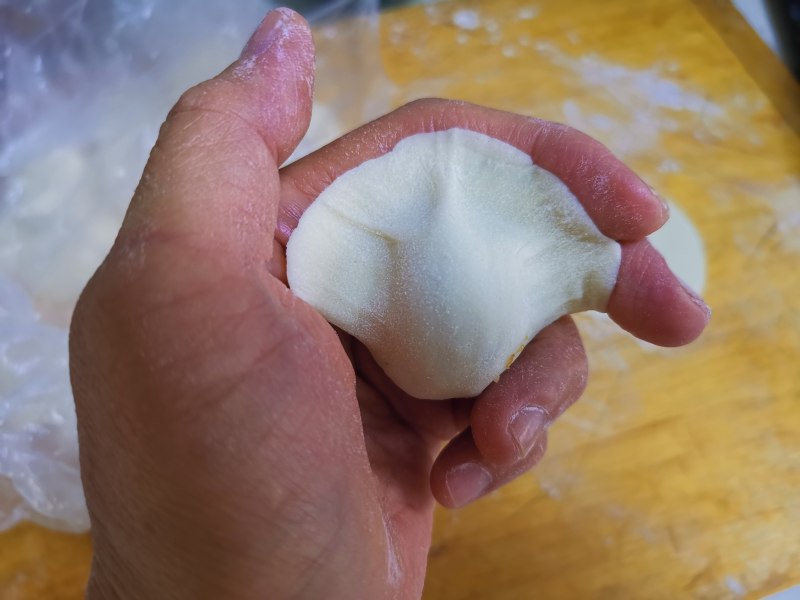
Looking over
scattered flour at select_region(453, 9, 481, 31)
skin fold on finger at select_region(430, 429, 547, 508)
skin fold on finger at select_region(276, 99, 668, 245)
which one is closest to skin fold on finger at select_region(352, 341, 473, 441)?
skin fold on finger at select_region(430, 429, 547, 508)

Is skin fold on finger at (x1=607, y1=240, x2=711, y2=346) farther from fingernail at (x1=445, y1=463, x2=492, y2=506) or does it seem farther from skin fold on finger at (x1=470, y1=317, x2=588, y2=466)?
fingernail at (x1=445, y1=463, x2=492, y2=506)

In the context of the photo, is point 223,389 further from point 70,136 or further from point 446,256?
point 70,136

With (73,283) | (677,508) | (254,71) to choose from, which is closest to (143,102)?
(73,283)

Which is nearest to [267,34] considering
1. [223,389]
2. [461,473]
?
[223,389]

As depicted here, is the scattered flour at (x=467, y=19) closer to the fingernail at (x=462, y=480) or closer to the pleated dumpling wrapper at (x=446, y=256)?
the pleated dumpling wrapper at (x=446, y=256)

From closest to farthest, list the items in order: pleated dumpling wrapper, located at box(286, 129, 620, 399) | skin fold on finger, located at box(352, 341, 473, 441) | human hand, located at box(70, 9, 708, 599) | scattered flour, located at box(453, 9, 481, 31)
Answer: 1. human hand, located at box(70, 9, 708, 599)
2. pleated dumpling wrapper, located at box(286, 129, 620, 399)
3. skin fold on finger, located at box(352, 341, 473, 441)
4. scattered flour, located at box(453, 9, 481, 31)

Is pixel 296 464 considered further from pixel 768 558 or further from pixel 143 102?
pixel 143 102

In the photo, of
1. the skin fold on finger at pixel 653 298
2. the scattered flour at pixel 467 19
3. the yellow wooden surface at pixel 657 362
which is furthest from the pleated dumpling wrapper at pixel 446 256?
the scattered flour at pixel 467 19
